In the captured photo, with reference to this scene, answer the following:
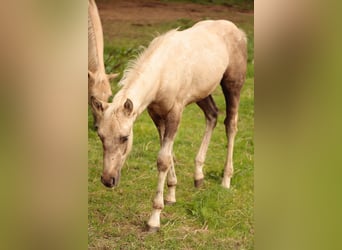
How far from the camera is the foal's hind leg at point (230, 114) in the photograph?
112 inches

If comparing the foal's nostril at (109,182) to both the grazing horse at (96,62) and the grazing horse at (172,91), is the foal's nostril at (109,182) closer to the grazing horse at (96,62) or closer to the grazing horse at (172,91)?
the grazing horse at (172,91)

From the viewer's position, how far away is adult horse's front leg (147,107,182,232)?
2.76 meters

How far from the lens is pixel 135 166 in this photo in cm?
286

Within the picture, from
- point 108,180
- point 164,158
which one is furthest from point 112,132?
point 164,158

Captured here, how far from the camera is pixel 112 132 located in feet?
8.38

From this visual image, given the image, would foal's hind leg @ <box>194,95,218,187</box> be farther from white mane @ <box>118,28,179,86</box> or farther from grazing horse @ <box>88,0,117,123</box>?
grazing horse @ <box>88,0,117,123</box>

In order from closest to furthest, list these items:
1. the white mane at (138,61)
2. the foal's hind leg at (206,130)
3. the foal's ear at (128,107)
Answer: the foal's ear at (128,107)
the white mane at (138,61)
the foal's hind leg at (206,130)

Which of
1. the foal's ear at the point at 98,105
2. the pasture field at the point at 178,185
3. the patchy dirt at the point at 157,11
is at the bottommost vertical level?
the pasture field at the point at 178,185

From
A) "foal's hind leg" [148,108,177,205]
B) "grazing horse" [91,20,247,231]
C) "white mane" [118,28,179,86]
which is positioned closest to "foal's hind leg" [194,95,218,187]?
"grazing horse" [91,20,247,231]

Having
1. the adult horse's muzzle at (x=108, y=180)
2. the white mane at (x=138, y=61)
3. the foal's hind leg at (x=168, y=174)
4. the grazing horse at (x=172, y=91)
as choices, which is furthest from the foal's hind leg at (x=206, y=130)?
the adult horse's muzzle at (x=108, y=180)
